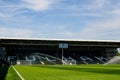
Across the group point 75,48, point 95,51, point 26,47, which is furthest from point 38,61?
point 95,51

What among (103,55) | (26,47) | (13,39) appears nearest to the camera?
(13,39)

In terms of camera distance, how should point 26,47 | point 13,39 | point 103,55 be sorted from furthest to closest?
point 103,55, point 26,47, point 13,39

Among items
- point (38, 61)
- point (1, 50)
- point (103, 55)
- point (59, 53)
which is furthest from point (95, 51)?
point (1, 50)

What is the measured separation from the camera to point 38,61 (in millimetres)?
143125

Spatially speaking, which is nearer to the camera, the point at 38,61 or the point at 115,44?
the point at 38,61

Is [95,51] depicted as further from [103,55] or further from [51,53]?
[51,53]

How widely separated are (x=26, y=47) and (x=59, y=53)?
16701 mm

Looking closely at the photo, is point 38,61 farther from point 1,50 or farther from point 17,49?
point 1,50

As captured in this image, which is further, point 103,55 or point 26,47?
point 103,55

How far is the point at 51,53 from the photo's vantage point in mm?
160875

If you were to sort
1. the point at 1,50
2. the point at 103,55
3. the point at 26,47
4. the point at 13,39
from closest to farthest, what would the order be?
the point at 13,39 → the point at 26,47 → the point at 103,55 → the point at 1,50

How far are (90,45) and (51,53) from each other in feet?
64.6

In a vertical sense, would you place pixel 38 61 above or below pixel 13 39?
below

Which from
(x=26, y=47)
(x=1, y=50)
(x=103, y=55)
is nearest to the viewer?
(x=26, y=47)
